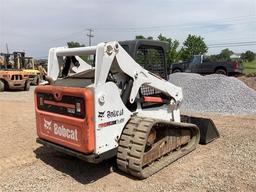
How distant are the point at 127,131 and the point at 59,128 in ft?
3.34

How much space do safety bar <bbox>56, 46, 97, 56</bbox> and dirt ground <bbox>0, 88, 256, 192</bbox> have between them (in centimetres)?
182

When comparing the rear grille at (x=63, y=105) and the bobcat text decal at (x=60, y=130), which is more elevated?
the rear grille at (x=63, y=105)

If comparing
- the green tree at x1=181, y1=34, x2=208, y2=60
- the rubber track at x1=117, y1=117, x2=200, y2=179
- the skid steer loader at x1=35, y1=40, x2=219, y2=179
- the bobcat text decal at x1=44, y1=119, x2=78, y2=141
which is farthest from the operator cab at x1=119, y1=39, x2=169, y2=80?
the green tree at x1=181, y1=34, x2=208, y2=60

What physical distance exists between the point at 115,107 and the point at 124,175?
1.09m

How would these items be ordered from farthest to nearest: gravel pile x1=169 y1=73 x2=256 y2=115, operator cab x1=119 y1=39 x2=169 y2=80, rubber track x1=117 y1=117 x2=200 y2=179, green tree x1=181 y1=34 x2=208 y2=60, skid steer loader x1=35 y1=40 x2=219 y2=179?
green tree x1=181 y1=34 x2=208 y2=60
gravel pile x1=169 y1=73 x2=256 y2=115
operator cab x1=119 y1=39 x2=169 y2=80
rubber track x1=117 y1=117 x2=200 y2=179
skid steer loader x1=35 y1=40 x2=219 y2=179

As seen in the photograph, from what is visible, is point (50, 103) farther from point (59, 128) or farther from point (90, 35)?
point (90, 35)

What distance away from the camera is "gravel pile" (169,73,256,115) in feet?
34.7

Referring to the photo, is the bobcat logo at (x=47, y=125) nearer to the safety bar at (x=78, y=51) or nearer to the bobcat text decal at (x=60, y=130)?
the bobcat text decal at (x=60, y=130)

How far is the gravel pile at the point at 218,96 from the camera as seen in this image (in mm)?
10578

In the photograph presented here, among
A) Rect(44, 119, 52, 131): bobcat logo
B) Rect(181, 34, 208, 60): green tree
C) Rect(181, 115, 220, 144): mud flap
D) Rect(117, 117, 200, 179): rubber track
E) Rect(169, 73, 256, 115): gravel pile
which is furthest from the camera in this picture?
Rect(181, 34, 208, 60): green tree

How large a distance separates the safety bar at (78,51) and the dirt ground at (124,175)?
1820mm

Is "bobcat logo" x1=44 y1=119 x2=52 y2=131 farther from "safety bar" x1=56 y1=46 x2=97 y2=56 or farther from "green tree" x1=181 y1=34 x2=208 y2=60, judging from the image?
"green tree" x1=181 y1=34 x2=208 y2=60

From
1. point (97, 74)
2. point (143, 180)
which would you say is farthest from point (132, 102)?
point (143, 180)

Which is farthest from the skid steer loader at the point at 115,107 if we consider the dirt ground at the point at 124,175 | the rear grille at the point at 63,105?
the dirt ground at the point at 124,175
